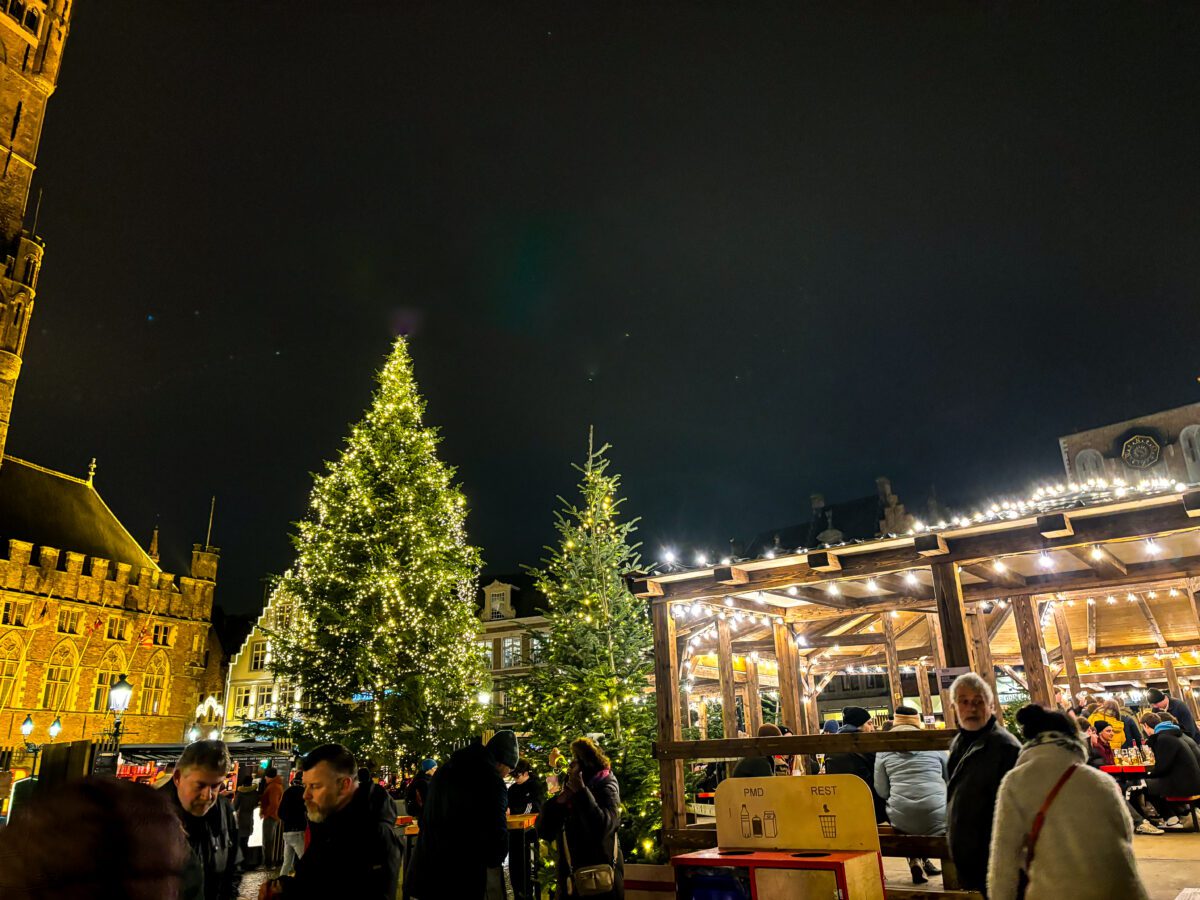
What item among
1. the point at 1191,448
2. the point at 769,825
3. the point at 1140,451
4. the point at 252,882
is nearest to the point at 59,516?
the point at 252,882

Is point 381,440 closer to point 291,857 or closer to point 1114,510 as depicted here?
point 291,857

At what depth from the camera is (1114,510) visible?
795 centimetres

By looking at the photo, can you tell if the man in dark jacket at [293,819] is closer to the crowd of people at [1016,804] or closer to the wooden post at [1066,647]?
the crowd of people at [1016,804]

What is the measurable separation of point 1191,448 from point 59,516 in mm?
51655

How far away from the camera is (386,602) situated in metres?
21.2

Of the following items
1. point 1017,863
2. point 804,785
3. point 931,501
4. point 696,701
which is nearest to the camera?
point 1017,863

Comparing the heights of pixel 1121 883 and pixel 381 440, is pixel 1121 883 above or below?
below

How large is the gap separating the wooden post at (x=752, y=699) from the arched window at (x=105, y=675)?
3167 centimetres

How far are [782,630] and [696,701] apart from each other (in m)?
10.1

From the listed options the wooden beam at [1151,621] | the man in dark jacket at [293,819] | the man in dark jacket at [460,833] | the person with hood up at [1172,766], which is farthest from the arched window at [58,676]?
the wooden beam at [1151,621]

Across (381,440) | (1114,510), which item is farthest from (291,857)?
(381,440)

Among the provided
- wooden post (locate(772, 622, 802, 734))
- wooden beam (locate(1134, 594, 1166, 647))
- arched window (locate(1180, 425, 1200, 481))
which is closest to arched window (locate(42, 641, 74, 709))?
wooden post (locate(772, 622, 802, 734))

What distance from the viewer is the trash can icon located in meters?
4.87

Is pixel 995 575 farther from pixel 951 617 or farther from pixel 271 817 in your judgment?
pixel 271 817
